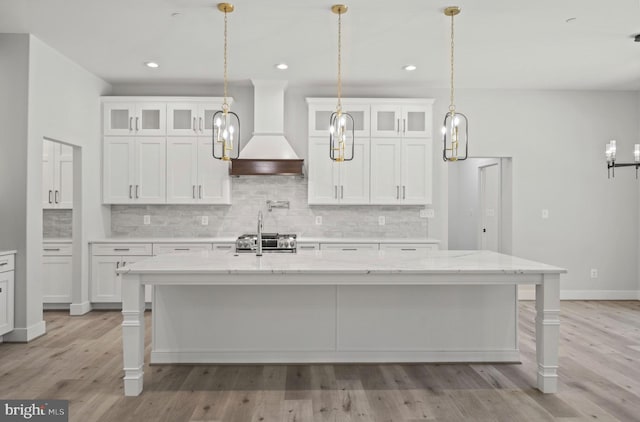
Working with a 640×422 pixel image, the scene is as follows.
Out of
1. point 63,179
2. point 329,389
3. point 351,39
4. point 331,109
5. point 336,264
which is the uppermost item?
point 351,39

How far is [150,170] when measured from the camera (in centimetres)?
566

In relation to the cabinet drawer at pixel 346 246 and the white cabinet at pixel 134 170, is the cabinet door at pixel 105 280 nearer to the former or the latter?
the white cabinet at pixel 134 170

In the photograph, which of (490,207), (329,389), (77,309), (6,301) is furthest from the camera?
(490,207)

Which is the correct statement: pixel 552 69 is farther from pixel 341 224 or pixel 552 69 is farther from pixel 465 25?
pixel 341 224

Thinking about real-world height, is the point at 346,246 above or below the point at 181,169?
below

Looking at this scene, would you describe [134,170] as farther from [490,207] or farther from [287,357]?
[490,207]

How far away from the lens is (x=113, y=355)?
3.80 meters

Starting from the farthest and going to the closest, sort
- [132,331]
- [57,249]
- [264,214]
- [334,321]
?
[264,214] < [57,249] < [334,321] < [132,331]

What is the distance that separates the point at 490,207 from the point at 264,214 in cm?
352

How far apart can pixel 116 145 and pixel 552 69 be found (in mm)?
5269

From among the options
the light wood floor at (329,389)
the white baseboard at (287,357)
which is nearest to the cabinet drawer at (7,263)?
the light wood floor at (329,389)

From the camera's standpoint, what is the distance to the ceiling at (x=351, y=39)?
12.1 feet

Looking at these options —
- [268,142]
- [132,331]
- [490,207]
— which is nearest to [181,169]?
[268,142]

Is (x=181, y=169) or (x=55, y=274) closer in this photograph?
(x=55, y=274)
